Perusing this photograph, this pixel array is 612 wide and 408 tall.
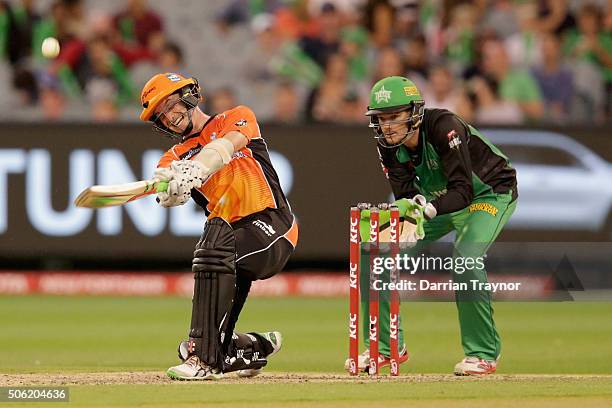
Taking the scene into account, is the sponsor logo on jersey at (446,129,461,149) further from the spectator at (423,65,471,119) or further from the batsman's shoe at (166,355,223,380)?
the spectator at (423,65,471,119)

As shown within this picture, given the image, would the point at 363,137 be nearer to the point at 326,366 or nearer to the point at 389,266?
the point at 326,366

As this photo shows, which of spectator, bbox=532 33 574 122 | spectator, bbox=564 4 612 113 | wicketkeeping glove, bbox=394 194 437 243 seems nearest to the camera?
wicketkeeping glove, bbox=394 194 437 243

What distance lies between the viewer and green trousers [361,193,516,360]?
682cm

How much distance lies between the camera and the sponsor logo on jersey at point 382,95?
6777 mm

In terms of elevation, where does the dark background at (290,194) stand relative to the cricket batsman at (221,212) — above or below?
above

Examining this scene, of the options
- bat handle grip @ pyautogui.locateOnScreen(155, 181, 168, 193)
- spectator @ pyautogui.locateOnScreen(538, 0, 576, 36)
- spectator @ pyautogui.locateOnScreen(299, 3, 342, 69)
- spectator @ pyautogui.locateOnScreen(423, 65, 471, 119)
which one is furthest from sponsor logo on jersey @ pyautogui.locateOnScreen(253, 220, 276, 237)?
spectator @ pyautogui.locateOnScreen(538, 0, 576, 36)

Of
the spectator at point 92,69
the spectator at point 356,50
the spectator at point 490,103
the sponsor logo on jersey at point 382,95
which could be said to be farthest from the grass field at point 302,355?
the spectator at point 356,50

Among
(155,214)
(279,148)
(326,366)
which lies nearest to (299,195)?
(279,148)

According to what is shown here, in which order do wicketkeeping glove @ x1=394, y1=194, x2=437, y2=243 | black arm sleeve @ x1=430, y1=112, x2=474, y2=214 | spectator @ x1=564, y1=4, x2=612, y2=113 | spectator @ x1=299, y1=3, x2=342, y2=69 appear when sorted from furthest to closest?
spectator @ x1=299, y1=3, x2=342, y2=69, spectator @ x1=564, y1=4, x2=612, y2=113, black arm sleeve @ x1=430, y1=112, x2=474, y2=214, wicketkeeping glove @ x1=394, y1=194, x2=437, y2=243

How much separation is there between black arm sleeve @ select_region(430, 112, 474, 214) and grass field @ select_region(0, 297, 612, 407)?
0.88 metres

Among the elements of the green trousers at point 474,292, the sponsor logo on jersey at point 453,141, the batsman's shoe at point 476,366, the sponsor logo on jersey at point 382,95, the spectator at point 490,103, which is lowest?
the batsman's shoe at point 476,366

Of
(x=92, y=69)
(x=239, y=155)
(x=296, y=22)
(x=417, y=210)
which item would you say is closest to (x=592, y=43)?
(x=296, y=22)

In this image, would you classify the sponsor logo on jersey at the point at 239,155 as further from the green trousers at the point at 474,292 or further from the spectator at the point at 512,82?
the spectator at the point at 512,82

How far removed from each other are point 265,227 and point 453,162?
3.27ft
